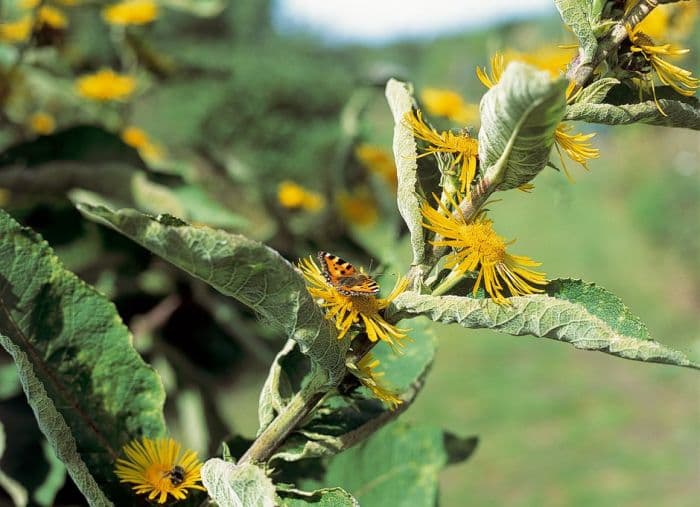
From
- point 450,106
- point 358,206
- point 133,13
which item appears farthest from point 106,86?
point 450,106

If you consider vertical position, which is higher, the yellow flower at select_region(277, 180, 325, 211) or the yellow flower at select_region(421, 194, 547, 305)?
the yellow flower at select_region(421, 194, 547, 305)

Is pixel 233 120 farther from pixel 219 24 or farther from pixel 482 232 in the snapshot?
pixel 482 232

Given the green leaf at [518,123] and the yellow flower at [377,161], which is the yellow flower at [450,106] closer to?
the yellow flower at [377,161]

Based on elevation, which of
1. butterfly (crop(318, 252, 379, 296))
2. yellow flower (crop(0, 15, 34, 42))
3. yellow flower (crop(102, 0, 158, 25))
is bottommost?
yellow flower (crop(0, 15, 34, 42))

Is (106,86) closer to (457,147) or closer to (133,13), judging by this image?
(133,13)

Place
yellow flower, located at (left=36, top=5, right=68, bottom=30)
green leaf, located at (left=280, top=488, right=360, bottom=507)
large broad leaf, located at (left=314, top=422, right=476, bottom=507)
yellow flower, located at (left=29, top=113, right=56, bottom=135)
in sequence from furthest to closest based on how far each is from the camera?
1. yellow flower, located at (left=29, top=113, right=56, bottom=135)
2. yellow flower, located at (left=36, top=5, right=68, bottom=30)
3. large broad leaf, located at (left=314, top=422, right=476, bottom=507)
4. green leaf, located at (left=280, top=488, right=360, bottom=507)

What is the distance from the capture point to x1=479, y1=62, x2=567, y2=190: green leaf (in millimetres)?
506

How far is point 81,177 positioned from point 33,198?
0.12 m

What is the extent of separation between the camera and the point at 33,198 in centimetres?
136

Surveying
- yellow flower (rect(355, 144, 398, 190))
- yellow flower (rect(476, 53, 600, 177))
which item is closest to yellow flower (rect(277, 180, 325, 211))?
yellow flower (rect(355, 144, 398, 190))

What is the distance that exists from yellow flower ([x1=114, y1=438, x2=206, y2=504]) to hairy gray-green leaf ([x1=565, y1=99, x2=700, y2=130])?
0.43 metres

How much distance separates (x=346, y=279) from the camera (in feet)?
2.10

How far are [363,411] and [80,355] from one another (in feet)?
0.88

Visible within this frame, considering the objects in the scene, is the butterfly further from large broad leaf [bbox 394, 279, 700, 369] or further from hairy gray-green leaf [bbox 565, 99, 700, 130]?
hairy gray-green leaf [bbox 565, 99, 700, 130]
